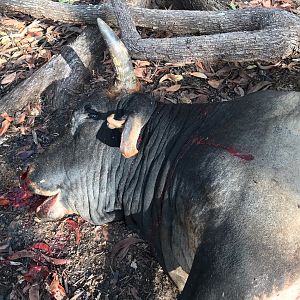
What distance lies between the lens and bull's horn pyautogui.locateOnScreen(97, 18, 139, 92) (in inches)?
167

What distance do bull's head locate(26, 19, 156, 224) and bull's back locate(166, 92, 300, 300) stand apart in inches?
25.4

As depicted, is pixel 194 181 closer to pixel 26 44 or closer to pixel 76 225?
pixel 76 225

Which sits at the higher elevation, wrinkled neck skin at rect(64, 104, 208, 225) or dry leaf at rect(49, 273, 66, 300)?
wrinkled neck skin at rect(64, 104, 208, 225)

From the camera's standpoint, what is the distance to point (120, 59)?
14.0 feet

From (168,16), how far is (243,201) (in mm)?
2898

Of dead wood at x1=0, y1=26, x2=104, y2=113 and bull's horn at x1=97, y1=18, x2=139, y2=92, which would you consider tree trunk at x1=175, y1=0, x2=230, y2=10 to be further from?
bull's horn at x1=97, y1=18, x2=139, y2=92

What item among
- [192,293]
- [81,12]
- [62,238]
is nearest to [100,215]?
[62,238]

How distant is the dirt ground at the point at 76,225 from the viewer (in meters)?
4.28

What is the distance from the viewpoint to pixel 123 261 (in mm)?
4414

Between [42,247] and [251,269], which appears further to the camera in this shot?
[42,247]

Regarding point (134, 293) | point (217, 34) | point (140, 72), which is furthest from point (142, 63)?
point (134, 293)

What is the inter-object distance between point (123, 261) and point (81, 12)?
9.35ft

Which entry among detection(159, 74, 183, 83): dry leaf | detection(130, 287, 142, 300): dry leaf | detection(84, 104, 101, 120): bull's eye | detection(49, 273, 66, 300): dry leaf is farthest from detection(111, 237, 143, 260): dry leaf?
detection(159, 74, 183, 83): dry leaf

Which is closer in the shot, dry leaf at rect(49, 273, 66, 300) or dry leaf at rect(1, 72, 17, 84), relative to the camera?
dry leaf at rect(49, 273, 66, 300)
